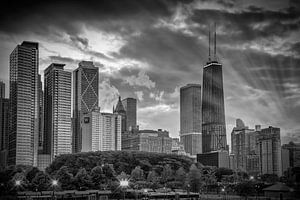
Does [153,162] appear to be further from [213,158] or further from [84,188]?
[213,158]

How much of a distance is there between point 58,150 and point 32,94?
29.0 m

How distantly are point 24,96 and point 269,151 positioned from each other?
99487 mm

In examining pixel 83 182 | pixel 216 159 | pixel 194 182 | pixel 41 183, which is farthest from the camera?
pixel 216 159

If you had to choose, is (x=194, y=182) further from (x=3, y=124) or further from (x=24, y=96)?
(x=3, y=124)

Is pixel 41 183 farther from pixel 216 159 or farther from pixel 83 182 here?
pixel 216 159

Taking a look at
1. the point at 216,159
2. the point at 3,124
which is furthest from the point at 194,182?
the point at 3,124

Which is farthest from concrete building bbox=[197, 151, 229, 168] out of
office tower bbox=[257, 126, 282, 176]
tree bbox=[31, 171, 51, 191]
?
tree bbox=[31, 171, 51, 191]

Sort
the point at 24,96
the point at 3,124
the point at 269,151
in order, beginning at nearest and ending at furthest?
1. the point at 24,96
2. the point at 269,151
3. the point at 3,124

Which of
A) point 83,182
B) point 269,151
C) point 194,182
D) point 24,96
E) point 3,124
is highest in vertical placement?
point 24,96

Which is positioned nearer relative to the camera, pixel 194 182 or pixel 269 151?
pixel 194 182

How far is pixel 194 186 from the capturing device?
80.4 meters

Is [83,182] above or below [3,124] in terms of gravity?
below

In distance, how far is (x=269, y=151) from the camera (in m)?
185

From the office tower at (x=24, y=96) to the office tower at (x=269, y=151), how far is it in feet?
295
